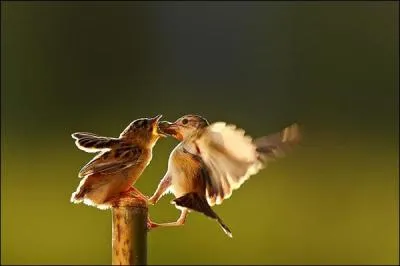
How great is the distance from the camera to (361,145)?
1636mm

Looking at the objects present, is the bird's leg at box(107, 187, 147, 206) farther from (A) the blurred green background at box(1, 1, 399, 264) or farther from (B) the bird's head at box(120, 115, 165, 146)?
(A) the blurred green background at box(1, 1, 399, 264)

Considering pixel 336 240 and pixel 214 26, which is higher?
pixel 214 26

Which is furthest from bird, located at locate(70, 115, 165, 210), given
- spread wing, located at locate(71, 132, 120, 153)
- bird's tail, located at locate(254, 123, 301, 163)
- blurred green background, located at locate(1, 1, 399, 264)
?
blurred green background, located at locate(1, 1, 399, 264)

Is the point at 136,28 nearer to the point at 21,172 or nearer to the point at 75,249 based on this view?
A: the point at 21,172

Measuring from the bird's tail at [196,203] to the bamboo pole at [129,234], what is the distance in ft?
0.11

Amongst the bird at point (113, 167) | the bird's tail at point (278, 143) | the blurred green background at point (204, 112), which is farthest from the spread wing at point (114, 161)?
the blurred green background at point (204, 112)

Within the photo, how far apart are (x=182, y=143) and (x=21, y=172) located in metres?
1.11

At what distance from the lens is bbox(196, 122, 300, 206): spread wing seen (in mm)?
540

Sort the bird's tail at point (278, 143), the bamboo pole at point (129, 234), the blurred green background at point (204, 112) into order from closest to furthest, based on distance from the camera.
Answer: the bamboo pole at point (129, 234), the bird's tail at point (278, 143), the blurred green background at point (204, 112)

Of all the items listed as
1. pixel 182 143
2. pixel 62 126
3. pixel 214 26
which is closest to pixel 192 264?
pixel 62 126

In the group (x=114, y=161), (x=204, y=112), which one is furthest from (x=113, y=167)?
(x=204, y=112)

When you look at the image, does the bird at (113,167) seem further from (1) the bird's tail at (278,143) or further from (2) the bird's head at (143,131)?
(1) the bird's tail at (278,143)

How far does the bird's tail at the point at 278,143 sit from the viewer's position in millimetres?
678

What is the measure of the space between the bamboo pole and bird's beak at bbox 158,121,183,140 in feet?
0.27
